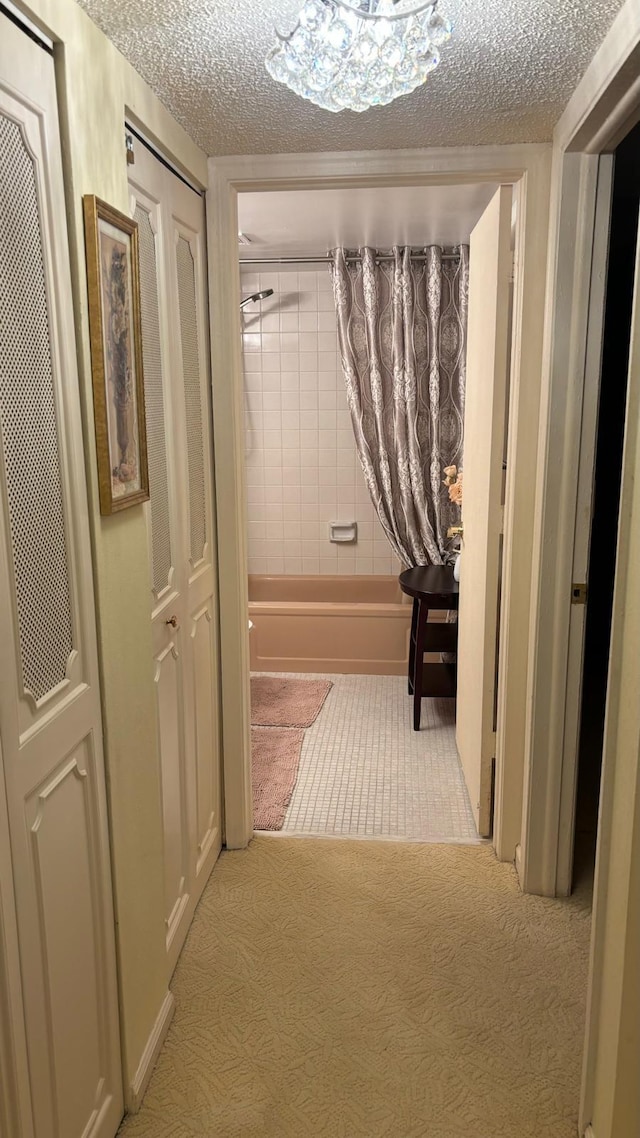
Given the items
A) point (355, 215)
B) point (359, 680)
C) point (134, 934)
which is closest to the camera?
point (134, 934)

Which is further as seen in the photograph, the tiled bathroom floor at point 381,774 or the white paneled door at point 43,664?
the tiled bathroom floor at point 381,774

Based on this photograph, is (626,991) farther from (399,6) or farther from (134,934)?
(399,6)

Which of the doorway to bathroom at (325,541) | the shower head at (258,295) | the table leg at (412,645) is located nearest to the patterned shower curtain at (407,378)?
the doorway to bathroom at (325,541)

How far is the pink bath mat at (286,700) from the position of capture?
12.7 ft

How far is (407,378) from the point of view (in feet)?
14.6

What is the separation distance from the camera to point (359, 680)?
14.6 ft

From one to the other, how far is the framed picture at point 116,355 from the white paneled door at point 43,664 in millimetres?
68

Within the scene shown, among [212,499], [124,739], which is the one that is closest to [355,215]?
[212,499]

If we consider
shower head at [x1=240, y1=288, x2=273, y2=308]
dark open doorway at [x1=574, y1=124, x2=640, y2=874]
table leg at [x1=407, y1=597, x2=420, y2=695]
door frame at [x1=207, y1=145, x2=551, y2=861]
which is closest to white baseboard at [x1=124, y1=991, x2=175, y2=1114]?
door frame at [x1=207, y1=145, x2=551, y2=861]

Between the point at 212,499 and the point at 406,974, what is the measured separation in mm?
1478

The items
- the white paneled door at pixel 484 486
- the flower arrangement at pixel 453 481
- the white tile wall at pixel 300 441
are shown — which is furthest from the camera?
the white tile wall at pixel 300 441

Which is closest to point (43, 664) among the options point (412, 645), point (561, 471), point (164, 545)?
point (164, 545)

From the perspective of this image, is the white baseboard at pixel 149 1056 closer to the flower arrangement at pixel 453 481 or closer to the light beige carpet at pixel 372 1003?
the light beige carpet at pixel 372 1003

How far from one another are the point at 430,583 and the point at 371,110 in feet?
7.43
